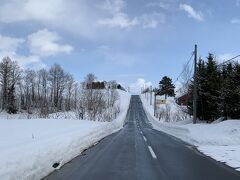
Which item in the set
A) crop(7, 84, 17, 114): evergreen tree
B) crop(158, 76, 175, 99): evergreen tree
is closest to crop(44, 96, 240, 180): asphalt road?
crop(7, 84, 17, 114): evergreen tree

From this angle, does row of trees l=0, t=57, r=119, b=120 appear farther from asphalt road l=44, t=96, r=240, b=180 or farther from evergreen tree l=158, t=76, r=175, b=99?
asphalt road l=44, t=96, r=240, b=180

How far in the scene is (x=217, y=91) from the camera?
3947cm

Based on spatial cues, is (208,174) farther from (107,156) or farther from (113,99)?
(113,99)

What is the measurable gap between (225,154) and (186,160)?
328 centimetres

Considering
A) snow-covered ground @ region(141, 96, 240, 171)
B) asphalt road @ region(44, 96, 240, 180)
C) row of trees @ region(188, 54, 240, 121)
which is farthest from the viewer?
row of trees @ region(188, 54, 240, 121)

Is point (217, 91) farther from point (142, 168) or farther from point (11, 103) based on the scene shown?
point (11, 103)

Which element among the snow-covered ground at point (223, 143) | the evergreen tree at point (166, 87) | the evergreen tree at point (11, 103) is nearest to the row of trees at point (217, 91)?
the snow-covered ground at point (223, 143)

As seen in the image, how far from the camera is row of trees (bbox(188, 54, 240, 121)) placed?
119ft

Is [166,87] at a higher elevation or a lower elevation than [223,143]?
higher

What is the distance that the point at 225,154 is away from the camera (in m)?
17.9

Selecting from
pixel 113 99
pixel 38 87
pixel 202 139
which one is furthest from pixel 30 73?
pixel 202 139

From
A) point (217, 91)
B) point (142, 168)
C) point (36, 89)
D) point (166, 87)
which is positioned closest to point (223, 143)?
point (142, 168)

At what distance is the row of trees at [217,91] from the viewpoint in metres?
36.2

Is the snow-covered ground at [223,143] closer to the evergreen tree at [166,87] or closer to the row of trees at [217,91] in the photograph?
the row of trees at [217,91]
